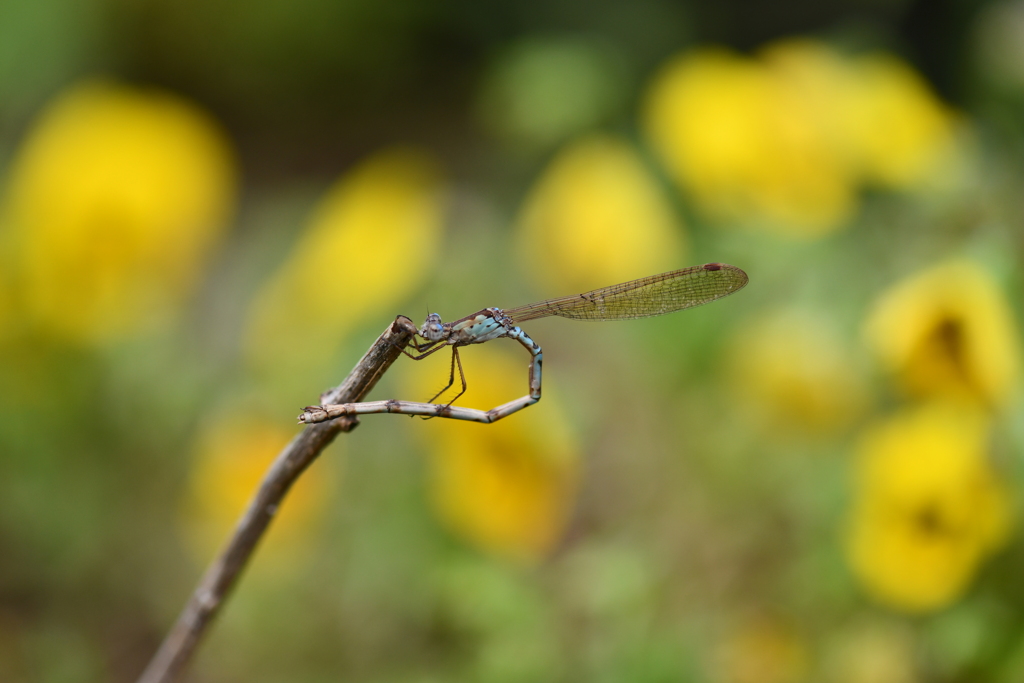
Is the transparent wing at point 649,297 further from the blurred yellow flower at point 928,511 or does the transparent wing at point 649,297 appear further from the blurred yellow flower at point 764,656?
the blurred yellow flower at point 764,656

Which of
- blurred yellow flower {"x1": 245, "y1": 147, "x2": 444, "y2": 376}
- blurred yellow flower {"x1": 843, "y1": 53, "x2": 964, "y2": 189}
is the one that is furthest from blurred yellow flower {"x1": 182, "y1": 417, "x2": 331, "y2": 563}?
blurred yellow flower {"x1": 843, "y1": 53, "x2": 964, "y2": 189}

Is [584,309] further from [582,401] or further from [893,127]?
[893,127]

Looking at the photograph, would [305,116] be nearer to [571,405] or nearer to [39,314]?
[39,314]

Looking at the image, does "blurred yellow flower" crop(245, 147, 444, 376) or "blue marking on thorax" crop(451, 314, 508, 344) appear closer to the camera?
"blue marking on thorax" crop(451, 314, 508, 344)

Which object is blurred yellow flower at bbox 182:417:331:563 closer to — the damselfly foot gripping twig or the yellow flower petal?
the damselfly foot gripping twig

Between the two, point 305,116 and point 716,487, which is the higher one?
point 305,116

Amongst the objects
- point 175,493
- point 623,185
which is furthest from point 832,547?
point 175,493
